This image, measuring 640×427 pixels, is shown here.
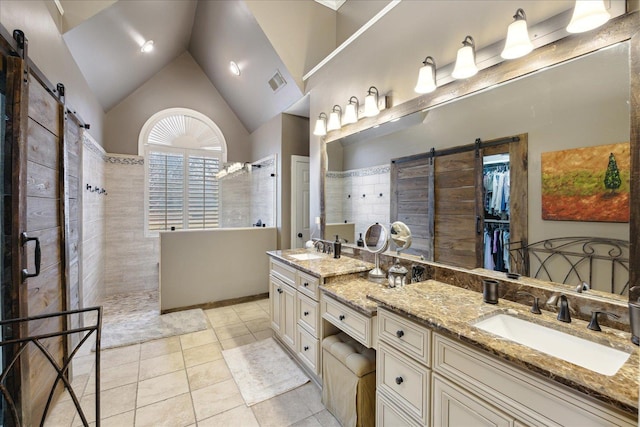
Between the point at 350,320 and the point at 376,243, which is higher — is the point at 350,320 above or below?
below

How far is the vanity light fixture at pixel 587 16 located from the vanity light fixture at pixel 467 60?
0.41m

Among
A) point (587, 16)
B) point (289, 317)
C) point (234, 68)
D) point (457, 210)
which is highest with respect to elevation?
point (234, 68)

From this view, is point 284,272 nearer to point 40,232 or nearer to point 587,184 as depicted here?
point 40,232

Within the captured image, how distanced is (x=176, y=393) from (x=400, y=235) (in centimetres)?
197

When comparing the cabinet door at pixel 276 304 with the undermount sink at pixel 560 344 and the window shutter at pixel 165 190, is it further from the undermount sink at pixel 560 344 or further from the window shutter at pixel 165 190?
the window shutter at pixel 165 190

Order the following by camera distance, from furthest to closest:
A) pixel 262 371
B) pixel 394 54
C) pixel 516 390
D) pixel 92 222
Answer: pixel 92 222, pixel 262 371, pixel 394 54, pixel 516 390

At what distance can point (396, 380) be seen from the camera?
1312mm

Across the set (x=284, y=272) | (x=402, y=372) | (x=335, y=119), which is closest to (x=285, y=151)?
(x=335, y=119)

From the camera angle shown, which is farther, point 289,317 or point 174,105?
point 174,105

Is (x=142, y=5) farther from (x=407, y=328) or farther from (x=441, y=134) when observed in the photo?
(x=407, y=328)

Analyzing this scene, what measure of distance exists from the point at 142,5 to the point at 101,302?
3582mm

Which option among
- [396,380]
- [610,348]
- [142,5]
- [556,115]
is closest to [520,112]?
[556,115]

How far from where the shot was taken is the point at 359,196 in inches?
99.4

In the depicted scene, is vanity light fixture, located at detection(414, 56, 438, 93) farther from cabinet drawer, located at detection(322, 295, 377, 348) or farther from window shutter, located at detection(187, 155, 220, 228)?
window shutter, located at detection(187, 155, 220, 228)
